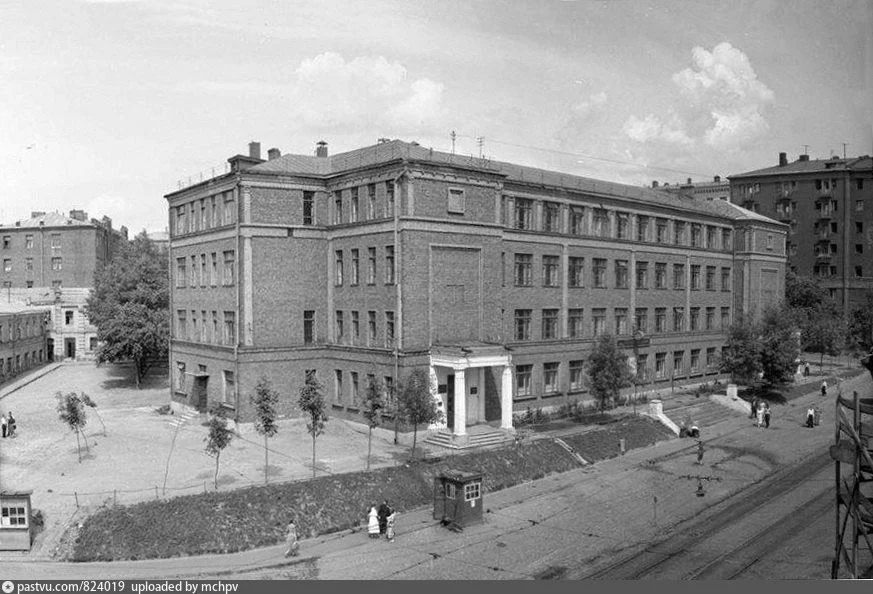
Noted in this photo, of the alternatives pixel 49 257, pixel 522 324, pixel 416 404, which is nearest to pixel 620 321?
pixel 522 324

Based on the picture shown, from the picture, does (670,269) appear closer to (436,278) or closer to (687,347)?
(687,347)

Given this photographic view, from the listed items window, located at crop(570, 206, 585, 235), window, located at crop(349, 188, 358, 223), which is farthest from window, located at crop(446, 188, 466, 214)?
window, located at crop(570, 206, 585, 235)

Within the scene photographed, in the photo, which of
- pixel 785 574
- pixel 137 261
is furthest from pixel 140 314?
pixel 785 574

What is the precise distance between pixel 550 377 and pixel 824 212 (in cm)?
4217

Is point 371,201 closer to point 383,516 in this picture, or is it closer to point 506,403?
point 506,403

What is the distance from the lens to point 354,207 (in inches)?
1487

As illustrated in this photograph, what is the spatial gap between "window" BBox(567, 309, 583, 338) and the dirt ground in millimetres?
14549

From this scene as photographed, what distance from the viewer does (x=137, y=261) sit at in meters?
54.3

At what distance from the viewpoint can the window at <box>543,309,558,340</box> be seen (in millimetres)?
43312

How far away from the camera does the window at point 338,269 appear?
38.9 metres

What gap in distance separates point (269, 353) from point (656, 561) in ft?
71.3

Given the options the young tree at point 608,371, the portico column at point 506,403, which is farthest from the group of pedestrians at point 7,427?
the young tree at point 608,371

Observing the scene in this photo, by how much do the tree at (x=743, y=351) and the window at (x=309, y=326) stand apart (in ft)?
87.5

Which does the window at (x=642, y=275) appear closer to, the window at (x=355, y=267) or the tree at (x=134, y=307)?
the window at (x=355, y=267)
